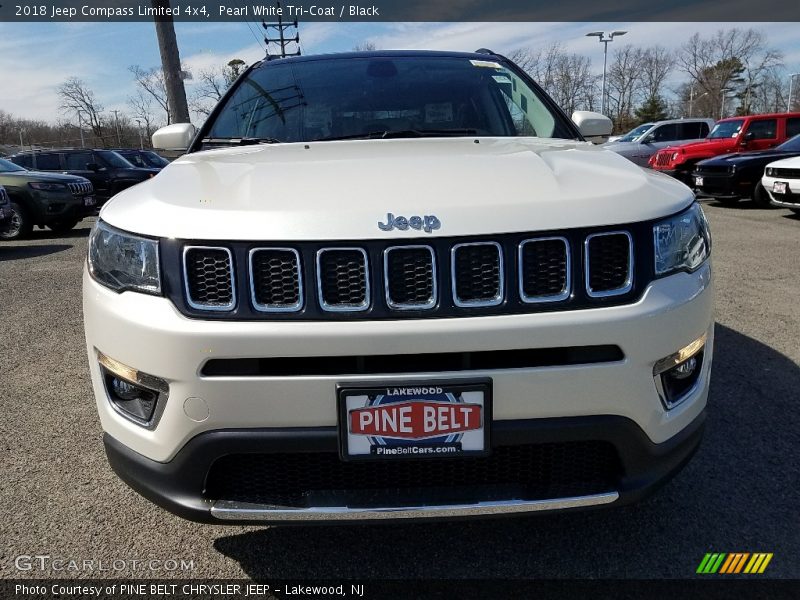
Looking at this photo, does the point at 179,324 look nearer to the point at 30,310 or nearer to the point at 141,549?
the point at 141,549

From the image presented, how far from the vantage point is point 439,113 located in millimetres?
2797

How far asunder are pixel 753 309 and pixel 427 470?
3961 mm

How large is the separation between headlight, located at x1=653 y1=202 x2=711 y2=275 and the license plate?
0.60 metres

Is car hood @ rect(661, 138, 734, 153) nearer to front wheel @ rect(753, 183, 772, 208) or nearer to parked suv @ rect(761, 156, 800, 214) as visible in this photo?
front wheel @ rect(753, 183, 772, 208)

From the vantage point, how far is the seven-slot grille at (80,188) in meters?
10.7

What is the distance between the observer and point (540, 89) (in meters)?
3.02

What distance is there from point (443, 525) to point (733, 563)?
3.02 ft

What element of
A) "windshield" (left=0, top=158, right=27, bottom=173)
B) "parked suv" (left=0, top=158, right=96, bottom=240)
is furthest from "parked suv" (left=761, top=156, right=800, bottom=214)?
"windshield" (left=0, top=158, right=27, bottom=173)

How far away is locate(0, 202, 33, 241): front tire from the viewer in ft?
33.5

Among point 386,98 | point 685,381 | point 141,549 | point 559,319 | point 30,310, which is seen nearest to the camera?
point 559,319

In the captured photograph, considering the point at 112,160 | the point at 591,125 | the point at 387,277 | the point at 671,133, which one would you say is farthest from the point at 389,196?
the point at 671,133

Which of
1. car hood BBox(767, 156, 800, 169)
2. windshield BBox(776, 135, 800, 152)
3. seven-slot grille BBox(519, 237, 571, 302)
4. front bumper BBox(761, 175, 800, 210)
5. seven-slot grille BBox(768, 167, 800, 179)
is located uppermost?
seven-slot grille BBox(519, 237, 571, 302)

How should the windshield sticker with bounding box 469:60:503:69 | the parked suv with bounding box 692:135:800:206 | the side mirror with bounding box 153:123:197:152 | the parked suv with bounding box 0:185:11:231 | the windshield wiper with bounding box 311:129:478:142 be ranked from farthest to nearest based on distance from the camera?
the parked suv with bounding box 692:135:800:206 → the parked suv with bounding box 0:185:11:231 → the windshield sticker with bounding box 469:60:503:69 → the side mirror with bounding box 153:123:197:152 → the windshield wiper with bounding box 311:129:478:142

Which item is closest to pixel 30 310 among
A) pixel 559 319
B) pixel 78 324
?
pixel 78 324
